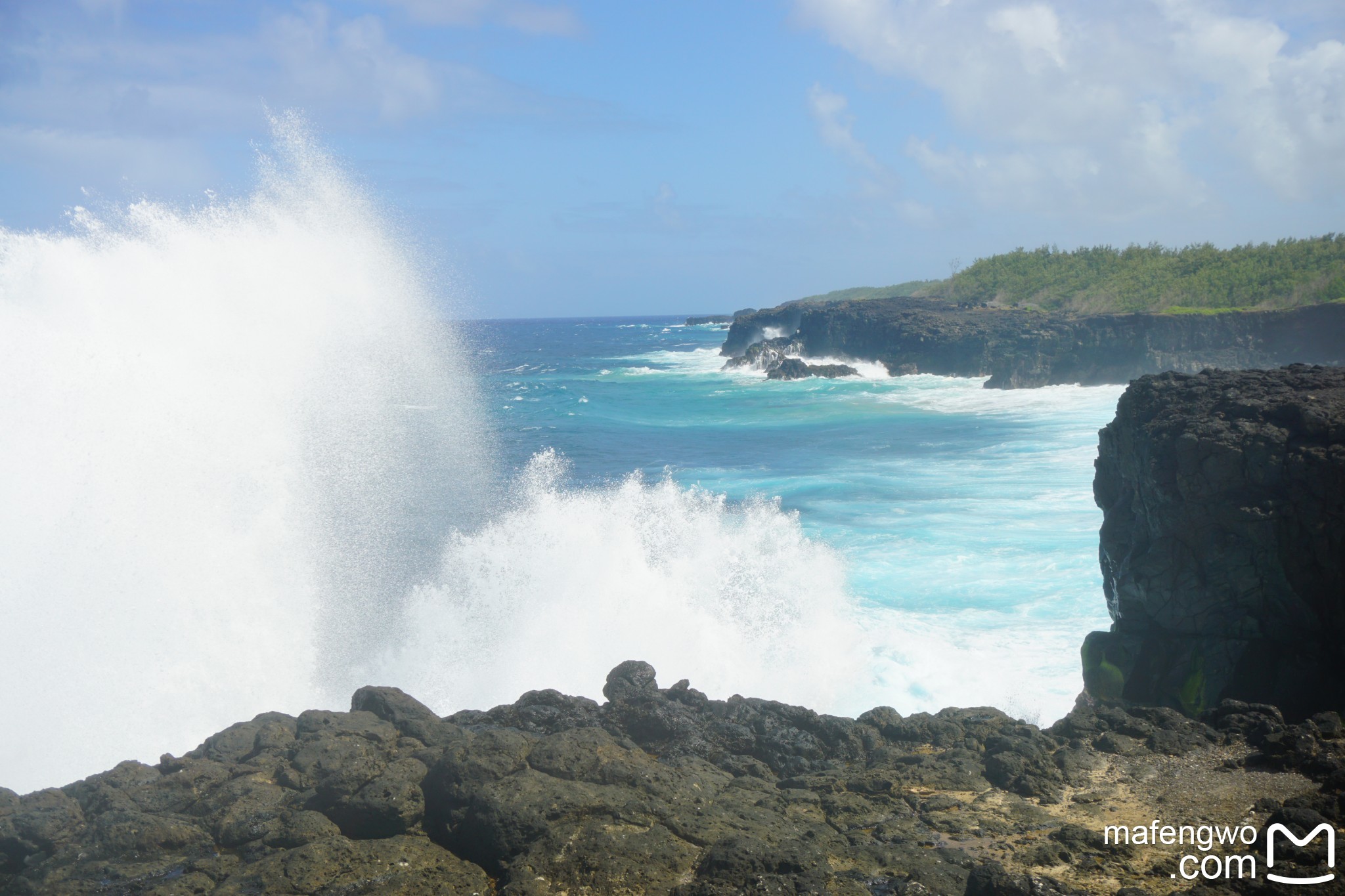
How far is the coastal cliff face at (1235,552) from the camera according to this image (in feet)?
26.0

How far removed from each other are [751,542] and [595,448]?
14706 millimetres

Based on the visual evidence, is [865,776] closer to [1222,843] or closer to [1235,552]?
[1222,843]

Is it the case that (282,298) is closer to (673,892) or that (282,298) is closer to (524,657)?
(524,657)

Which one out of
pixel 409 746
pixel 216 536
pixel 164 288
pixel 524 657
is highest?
pixel 164 288

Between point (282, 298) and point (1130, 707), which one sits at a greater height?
point (282, 298)

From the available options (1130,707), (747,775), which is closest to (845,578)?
(1130,707)

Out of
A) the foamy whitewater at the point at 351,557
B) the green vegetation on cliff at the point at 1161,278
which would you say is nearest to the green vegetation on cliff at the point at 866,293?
the green vegetation on cliff at the point at 1161,278

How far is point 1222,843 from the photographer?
217 inches

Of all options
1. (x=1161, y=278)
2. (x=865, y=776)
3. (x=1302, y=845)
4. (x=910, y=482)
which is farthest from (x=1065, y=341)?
(x=1302, y=845)

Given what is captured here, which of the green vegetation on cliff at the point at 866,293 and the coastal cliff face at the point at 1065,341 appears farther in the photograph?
the green vegetation on cliff at the point at 866,293

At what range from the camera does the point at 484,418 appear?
36781 millimetres

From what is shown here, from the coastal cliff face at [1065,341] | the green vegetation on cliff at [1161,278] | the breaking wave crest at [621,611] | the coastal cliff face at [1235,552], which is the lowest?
the breaking wave crest at [621,611]

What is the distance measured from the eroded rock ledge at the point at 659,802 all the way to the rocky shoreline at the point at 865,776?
2 centimetres

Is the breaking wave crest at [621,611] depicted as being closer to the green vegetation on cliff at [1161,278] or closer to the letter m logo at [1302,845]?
the letter m logo at [1302,845]
